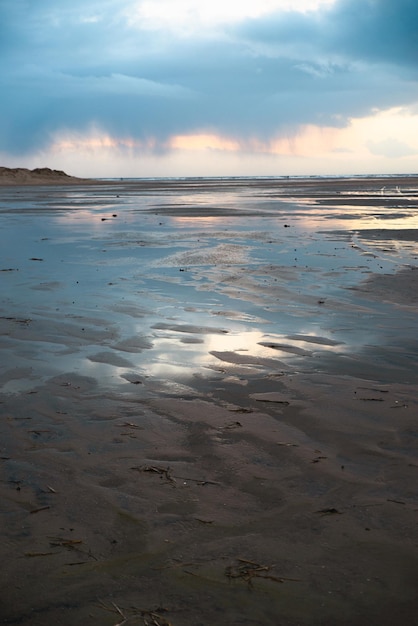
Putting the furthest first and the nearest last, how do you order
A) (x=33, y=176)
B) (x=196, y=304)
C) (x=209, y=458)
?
(x=33, y=176), (x=196, y=304), (x=209, y=458)

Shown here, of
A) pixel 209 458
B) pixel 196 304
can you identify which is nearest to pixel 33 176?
pixel 196 304

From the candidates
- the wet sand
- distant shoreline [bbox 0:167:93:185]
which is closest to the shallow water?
the wet sand

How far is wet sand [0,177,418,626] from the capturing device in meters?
2.93

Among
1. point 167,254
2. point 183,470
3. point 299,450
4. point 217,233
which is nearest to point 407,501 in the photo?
point 299,450

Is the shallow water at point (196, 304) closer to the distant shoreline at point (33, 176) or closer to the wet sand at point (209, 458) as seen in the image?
the wet sand at point (209, 458)

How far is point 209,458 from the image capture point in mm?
4348

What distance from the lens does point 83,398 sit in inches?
217

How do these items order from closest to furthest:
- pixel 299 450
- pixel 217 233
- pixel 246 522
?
1. pixel 246 522
2. pixel 299 450
3. pixel 217 233

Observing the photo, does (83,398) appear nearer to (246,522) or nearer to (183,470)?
(183,470)

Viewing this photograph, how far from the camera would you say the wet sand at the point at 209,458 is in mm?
2934

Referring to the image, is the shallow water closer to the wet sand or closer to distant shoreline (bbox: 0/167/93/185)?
the wet sand

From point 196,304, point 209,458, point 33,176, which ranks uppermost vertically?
point 33,176

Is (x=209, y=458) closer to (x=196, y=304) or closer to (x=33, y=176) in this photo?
(x=196, y=304)

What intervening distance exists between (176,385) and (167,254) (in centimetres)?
1058
